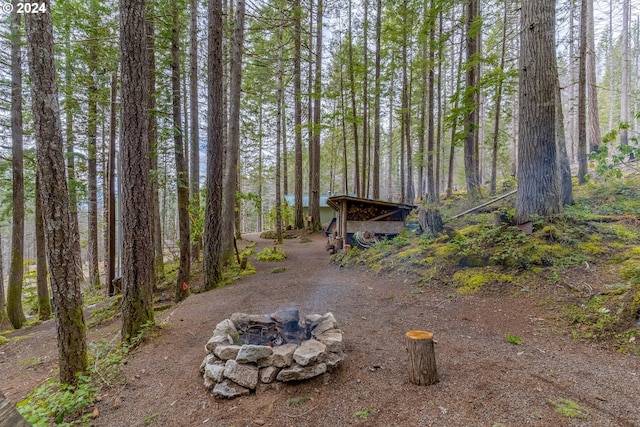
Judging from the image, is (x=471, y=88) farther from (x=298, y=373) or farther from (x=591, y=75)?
(x=298, y=373)

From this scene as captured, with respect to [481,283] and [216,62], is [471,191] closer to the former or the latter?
[481,283]

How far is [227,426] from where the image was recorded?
2.48 meters

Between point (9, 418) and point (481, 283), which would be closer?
point (9, 418)

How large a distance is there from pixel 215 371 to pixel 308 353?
3.27 ft

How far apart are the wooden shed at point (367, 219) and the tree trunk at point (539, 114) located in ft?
14.4

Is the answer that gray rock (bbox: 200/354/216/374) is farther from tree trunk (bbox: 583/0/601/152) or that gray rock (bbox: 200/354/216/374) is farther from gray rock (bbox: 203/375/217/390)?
tree trunk (bbox: 583/0/601/152)

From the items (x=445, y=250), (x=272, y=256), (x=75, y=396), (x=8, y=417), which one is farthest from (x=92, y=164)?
(x=8, y=417)

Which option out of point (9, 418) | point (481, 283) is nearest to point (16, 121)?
point (9, 418)

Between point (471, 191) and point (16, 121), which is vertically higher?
point (16, 121)

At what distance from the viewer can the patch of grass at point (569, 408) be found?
2111mm

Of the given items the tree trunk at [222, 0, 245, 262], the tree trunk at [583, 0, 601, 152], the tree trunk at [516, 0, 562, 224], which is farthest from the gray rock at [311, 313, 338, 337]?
the tree trunk at [583, 0, 601, 152]

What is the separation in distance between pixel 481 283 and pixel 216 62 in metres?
7.21

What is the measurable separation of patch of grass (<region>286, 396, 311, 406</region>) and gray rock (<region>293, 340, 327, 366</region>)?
0.98 ft

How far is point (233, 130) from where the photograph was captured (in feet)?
28.2
